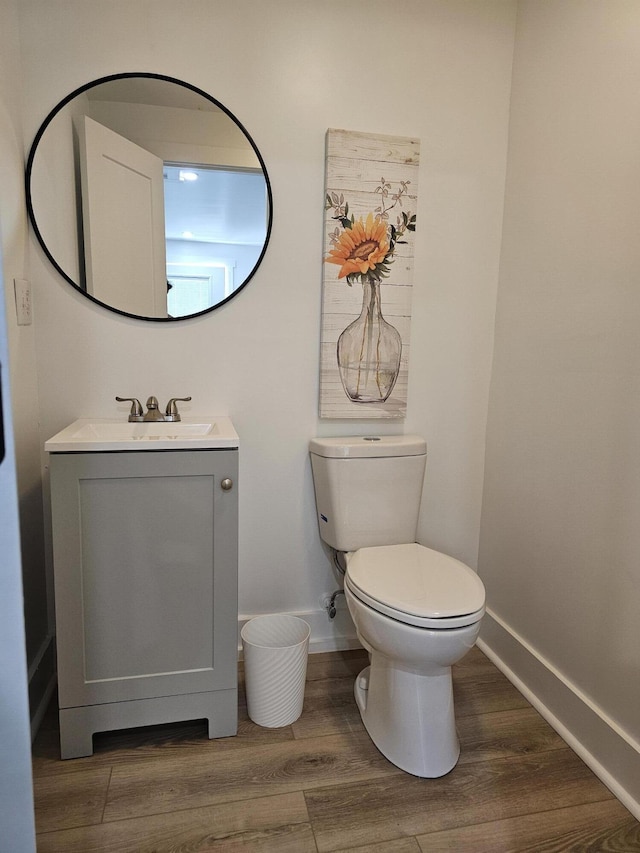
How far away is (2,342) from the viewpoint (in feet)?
2.55

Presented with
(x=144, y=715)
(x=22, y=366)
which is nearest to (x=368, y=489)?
(x=144, y=715)

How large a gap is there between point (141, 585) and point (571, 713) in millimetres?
1328

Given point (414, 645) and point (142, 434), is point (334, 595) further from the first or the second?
point (142, 434)

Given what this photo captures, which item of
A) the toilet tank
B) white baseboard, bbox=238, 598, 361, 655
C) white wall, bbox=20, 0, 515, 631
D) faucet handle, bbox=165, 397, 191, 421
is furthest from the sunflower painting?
white baseboard, bbox=238, 598, 361, 655

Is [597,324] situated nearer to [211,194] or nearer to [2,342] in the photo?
[211,194]

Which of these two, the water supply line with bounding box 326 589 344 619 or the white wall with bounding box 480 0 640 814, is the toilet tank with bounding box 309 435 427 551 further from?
the white wall with bounding box 480 0 640 814

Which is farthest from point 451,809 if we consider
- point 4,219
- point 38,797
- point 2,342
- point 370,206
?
point 4,219

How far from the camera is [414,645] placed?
4.55ft

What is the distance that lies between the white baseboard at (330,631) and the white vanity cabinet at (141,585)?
0.54 meters

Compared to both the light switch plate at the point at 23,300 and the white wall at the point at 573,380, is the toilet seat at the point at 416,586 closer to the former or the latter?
the white wall at the point at 573,380

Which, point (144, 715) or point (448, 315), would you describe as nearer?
point (144, 715)

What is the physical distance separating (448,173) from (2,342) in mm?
1683

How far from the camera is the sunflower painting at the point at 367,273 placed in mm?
1851

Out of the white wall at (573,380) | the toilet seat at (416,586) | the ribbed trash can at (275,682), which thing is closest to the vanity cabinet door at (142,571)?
the ribbed trash can at (275,682)
